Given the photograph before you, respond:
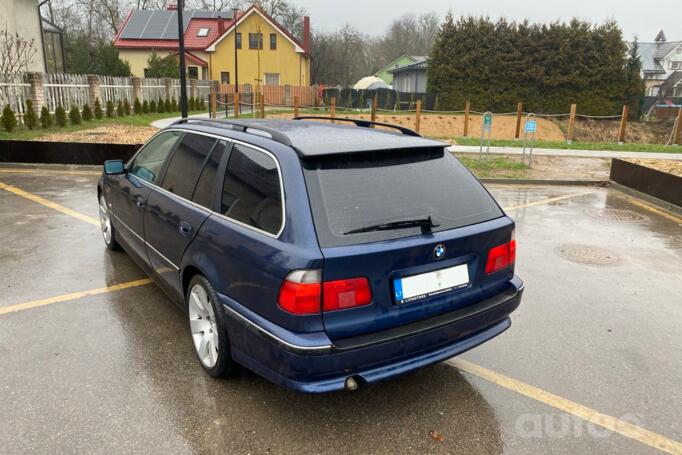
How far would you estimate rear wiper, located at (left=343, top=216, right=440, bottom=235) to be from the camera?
258cm

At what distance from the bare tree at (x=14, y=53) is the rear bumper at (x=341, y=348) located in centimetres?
2169

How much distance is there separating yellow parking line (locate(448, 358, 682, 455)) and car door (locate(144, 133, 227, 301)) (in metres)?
1.99

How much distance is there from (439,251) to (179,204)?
1.84m

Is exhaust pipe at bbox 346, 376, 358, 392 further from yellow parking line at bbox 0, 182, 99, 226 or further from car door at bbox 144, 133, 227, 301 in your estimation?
yellow parking line at bbox 0, 182, 99, 226

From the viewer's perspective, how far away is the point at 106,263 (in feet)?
17.1

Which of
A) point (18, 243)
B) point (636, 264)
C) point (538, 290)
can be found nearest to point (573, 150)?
point (636, 264)

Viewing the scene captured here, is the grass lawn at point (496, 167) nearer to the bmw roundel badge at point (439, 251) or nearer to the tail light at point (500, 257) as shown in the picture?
the tail light at point (500, 257)

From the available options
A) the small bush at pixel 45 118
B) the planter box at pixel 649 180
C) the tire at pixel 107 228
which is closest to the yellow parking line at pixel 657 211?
the planter box at pixel 649 180

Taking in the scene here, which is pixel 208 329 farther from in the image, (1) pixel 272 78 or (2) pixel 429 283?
(1) pixel 272 78

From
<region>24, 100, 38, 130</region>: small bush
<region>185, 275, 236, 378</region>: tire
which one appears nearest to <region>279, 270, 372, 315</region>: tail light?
<region>185, 275, 236, 378</region>: tire

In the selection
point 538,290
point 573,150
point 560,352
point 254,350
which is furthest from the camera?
point 573,150

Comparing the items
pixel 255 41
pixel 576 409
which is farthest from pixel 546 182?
pixel 255 41

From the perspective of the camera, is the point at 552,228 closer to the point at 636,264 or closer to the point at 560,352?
the point at 636,264

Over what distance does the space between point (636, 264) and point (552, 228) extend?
1.63 metres
